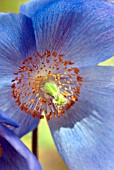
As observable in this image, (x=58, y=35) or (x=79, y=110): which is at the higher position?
(x=58, y=35)

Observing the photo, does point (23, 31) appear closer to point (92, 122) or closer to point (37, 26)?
point (37, 26)

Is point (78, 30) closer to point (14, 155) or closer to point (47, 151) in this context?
point (14, 155)

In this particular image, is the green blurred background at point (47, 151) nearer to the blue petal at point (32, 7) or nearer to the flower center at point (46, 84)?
the flower center at point (46, 84)

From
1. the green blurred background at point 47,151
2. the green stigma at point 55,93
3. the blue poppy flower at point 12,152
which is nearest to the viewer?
the blue poppy flower at point 12,152

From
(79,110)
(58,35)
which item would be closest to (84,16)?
(58,35)

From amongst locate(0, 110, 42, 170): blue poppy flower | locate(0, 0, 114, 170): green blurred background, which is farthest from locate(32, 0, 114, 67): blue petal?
locate(0, 0, 114, 170): green blurred background

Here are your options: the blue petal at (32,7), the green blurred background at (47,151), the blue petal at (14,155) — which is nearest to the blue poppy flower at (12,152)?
the blue petal at (14,155)

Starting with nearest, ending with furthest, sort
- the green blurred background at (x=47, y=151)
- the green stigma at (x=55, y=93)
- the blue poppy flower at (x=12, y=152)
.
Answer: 1. the blue poppy flower at (x=12, y=152)
2. the green stigma at (x=55, y=93)
3. the green blurred background at (x=47, y=151)
